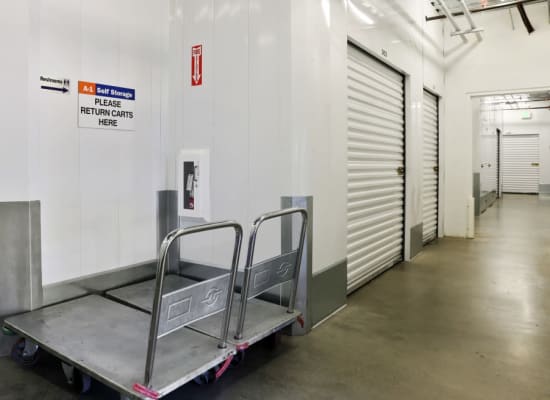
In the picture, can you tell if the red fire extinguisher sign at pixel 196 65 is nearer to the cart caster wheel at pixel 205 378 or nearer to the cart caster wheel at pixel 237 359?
the cart caster wheel at pixel 237 359

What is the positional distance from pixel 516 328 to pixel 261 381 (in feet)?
7.19

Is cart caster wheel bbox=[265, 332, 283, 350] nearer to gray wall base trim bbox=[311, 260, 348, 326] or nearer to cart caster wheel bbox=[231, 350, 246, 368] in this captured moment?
cart caster wheel bbox=[231, 350, 246, 368]

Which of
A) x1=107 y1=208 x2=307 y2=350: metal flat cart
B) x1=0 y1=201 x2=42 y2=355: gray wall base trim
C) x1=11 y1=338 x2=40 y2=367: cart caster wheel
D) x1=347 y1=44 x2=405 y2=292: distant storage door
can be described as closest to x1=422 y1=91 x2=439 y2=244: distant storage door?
x1=347 y1=44 x2=405 y2=292: distant storage door

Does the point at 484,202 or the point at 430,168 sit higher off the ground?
the point at 430,168

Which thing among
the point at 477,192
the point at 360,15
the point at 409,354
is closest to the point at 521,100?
the point at 477,192

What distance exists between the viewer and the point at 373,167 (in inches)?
186

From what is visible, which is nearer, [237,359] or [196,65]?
[237,359]

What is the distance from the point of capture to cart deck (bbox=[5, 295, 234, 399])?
2.06 meters

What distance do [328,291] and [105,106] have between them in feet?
7.95

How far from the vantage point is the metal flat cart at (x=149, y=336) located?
1919 mm

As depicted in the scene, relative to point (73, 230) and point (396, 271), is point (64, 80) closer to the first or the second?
point (73, 230)

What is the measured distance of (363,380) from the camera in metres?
2.50

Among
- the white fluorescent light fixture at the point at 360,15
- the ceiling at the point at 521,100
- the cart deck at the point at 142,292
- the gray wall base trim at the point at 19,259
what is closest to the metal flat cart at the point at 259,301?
the cart deck at the point at 142,292

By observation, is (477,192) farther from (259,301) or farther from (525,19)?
(259,301)
